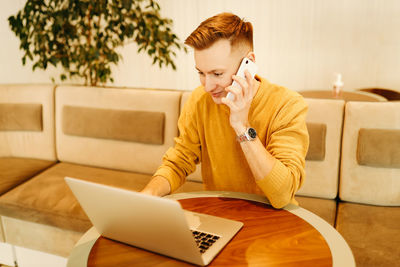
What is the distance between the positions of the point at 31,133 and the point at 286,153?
222 centimetres

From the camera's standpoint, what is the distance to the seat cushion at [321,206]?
6.01 feet

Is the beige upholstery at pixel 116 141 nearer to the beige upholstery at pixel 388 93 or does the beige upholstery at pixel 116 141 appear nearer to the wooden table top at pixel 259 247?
the wooden table top at pixel 259 247

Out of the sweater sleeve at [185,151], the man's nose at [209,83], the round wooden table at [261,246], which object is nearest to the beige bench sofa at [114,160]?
the round wooden table at [261,246]

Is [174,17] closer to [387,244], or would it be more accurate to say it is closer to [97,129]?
[97,129]

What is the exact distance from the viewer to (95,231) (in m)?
1.03

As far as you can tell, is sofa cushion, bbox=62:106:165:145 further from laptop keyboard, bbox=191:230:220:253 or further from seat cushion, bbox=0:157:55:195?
laptop keyboard, bbox=191:230:220:253

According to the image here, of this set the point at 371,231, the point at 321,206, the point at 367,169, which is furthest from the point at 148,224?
the point at 367,169

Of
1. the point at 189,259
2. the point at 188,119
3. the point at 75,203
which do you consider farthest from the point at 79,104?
the point at 189,259

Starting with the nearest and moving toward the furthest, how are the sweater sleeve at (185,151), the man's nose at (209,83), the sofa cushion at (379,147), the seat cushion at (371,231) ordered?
the man's nose at (209,83), the sweater sleeve at (185,151), the seat cushion at (371,231), the sofa cushion at (379,147)

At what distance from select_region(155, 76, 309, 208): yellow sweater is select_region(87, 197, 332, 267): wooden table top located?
0.28ft

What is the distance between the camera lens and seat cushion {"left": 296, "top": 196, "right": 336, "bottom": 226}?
6.01 feet

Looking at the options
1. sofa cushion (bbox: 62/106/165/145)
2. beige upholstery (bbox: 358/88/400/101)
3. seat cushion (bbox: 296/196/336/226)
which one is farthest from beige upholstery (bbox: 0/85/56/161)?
beige upholstery (bbox: 358/88/400/101)

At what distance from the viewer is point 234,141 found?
1.34 metres

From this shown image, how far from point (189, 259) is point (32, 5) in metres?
2.34
